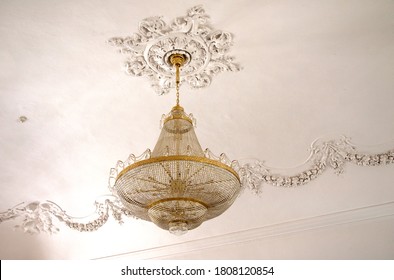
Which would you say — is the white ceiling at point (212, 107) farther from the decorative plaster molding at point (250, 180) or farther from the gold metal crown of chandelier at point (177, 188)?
the gold metal crown of chandelier at point (177, 188)

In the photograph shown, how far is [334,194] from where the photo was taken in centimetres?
475

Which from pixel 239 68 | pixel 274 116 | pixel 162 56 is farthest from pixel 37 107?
pixel 274 116

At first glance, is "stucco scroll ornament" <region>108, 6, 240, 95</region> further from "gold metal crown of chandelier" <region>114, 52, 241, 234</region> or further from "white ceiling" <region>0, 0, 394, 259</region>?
"gold metal crown of chandelier" <region>114, 52, 241, 234</region>

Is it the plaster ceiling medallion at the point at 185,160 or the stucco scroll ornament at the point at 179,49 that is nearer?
the plaster ceiling medallion at the point at 185,160

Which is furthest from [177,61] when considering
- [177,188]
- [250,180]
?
[250,180]

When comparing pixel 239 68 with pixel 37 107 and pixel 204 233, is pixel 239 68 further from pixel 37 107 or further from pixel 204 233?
pixel 204 233

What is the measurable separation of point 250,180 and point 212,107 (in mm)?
1055

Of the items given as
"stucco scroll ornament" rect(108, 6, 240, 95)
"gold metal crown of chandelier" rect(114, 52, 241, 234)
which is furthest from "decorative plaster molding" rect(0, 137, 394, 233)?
"gold metal crown of chandelier" rect(114, 52, 241, 234)

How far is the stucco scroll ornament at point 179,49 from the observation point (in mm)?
3316

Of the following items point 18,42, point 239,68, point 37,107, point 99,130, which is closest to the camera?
point 18,42

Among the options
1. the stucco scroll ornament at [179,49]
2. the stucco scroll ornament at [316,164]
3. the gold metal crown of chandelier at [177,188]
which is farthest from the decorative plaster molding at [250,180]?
the gold metal crown of chandelier at [177,188]

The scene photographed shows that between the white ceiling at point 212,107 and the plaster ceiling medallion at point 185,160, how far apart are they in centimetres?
10

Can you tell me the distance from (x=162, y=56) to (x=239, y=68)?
0.66m

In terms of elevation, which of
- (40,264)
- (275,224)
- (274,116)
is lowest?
(40,264)
